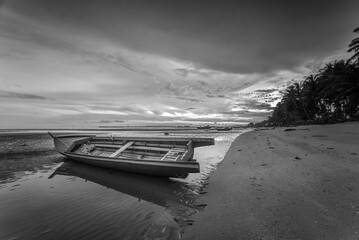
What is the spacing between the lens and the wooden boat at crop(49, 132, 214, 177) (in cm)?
634

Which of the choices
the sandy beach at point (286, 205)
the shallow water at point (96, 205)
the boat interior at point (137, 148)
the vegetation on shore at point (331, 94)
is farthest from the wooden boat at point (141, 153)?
the vegetation on shore at point (331, 94)

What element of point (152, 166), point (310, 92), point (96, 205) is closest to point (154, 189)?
point (152, 166)

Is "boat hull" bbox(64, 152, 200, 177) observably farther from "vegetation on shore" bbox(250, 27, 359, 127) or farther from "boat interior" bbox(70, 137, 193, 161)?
"vegetation on shore" bbox(250, 27, 359, 127)

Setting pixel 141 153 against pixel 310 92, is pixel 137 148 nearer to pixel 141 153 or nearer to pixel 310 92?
pixel 141 153

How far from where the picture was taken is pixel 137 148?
9.53 metres

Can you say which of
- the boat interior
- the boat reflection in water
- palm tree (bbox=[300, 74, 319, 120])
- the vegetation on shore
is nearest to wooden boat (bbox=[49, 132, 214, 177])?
the boat interior

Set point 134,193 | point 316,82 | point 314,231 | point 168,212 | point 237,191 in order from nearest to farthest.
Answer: point 314,231 → point 168,212 → point 237,191 → point 134,193 → point 316,82

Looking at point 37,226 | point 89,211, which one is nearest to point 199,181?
point 89,211

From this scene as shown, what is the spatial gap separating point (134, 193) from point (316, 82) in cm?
5281

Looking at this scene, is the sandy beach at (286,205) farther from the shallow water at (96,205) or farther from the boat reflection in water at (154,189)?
the shallow water at (96,205)

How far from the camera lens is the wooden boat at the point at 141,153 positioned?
6.34 metres

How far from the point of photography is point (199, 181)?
6582mm

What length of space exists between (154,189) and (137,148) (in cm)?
395

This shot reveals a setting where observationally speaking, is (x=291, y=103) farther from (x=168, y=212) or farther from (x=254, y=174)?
(x=168, y=212)
